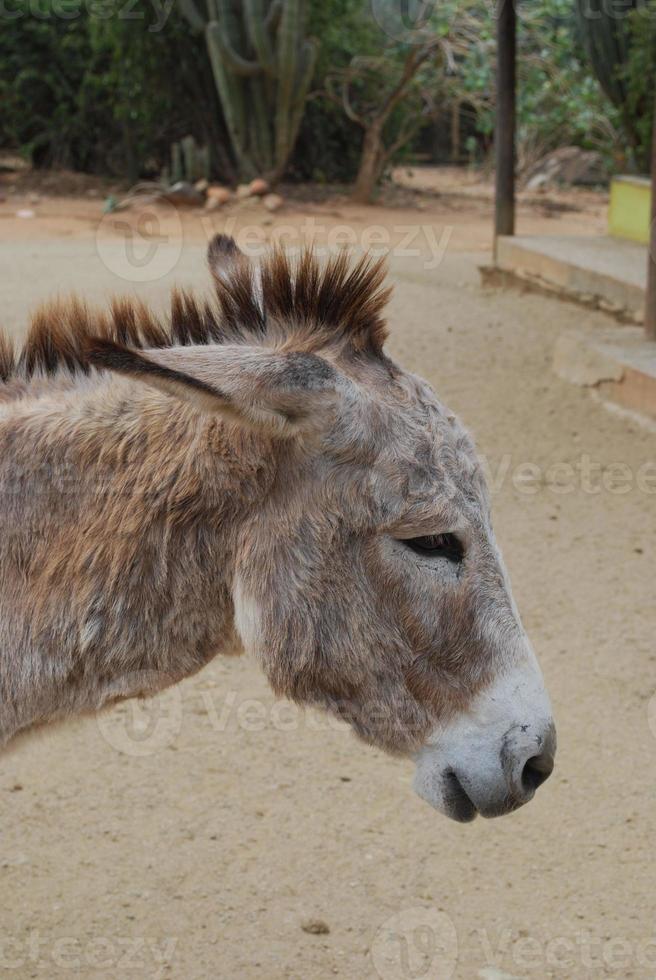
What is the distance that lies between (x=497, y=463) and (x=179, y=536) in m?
4.56

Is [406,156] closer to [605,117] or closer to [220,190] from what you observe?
[605,117]

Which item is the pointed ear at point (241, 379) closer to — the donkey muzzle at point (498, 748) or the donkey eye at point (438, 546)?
the donkey eye at point (438, 546)

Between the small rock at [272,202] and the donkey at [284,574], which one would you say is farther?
the small rock at [272,202]

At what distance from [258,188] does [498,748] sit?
13781 millimetres

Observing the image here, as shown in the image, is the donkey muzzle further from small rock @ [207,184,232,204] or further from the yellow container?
small rock @ [207,184,232,204]

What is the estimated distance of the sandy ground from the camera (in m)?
3.00

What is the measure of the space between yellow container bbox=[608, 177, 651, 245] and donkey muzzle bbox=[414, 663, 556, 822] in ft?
28.1

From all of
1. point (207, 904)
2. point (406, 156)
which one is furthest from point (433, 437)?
point (406, 156)

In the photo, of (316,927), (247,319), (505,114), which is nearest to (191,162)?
(505,114)

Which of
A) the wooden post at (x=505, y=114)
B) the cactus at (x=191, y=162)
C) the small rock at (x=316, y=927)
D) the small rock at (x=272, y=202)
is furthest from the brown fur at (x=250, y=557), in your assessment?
the cactus at (x=191, y=162)

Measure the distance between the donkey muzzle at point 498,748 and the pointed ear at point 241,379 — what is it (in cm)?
60

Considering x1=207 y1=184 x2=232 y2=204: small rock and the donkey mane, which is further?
x1=207 y1=184 x2=232 y2=204: small rock

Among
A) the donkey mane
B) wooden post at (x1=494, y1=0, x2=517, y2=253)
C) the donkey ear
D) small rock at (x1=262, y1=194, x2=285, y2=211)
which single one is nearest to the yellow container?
wooden post at (x1=494, y1=0, x2=517, y2=253)

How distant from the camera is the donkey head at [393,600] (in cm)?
207
